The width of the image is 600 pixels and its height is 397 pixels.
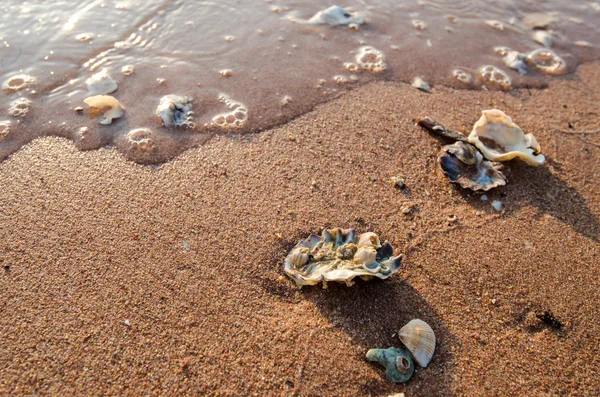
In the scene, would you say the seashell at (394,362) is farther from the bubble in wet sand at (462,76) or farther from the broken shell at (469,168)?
the bubble in wet sand at (462,76)

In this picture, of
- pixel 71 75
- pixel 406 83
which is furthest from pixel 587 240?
pixel 71 75

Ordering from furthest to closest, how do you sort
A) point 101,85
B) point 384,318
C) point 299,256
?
point 101,85 → point 299,256 → point 384,318

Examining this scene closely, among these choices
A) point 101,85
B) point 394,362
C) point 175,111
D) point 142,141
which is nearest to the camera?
point 394,362

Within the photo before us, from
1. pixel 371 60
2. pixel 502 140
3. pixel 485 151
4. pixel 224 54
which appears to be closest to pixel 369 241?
pixel 485 151

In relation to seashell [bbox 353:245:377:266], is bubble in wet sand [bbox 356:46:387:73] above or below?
above

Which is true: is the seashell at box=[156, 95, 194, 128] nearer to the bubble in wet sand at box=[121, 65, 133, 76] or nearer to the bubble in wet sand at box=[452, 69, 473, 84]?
the bubble in wet sand at box=[121, 65, 133, 76]

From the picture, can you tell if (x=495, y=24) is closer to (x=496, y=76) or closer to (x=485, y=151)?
(x=496, y=76)

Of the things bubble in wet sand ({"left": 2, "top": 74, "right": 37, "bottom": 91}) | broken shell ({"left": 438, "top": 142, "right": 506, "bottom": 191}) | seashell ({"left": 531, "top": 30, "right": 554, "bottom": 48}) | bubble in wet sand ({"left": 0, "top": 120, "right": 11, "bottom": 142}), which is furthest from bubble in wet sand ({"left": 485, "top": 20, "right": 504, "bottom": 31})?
bubble in wet sand ({"left": 0, "top": 120, "right": 11, "bottom": 142})

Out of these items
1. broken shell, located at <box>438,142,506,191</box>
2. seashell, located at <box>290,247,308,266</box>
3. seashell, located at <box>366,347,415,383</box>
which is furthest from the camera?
broken shell, located at <box>438,142,506,191</box>
